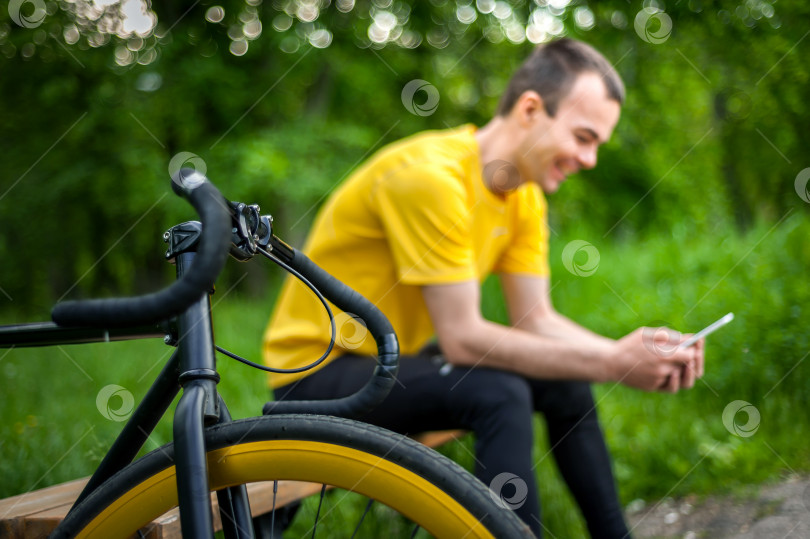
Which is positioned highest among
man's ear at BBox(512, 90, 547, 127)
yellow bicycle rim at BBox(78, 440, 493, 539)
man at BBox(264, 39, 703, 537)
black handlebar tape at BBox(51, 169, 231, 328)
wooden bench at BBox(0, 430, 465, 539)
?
man's ear at BBox(512, 90, 547, 127)

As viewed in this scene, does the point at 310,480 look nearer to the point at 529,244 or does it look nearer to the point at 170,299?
the point at 170,299

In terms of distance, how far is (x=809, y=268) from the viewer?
120 inches

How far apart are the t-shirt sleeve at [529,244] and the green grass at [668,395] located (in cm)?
68

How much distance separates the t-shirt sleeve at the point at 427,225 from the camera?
1849 millimetres

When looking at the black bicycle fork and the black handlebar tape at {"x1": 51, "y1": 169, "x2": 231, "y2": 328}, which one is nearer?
the black handlebar tape at {"x1": 51, "y1": 169, "x2": 231, "y2": 328}

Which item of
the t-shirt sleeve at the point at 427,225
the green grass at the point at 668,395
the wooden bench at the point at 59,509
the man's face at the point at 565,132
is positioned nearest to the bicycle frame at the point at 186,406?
the wooden bench at the point at 59,509

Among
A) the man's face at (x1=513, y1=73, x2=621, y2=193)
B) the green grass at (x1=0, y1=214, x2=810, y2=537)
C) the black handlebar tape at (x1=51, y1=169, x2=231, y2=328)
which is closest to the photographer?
the black handlebar tape at (x1=51, y1=169, x2=231, y2=328)

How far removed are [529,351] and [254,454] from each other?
952mm

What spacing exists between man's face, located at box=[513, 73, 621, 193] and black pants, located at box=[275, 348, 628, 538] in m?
0.61

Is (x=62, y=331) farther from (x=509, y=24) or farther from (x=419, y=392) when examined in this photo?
(x=509, y=24)

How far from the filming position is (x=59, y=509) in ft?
4.55

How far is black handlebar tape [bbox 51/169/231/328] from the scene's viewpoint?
2.51ft

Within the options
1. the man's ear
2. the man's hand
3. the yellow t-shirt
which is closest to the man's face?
the man's ear

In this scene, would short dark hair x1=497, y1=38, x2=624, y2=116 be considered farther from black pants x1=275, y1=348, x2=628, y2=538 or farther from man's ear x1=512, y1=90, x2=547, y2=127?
black pants x1=275, y1=348, x2=628, y2=538
